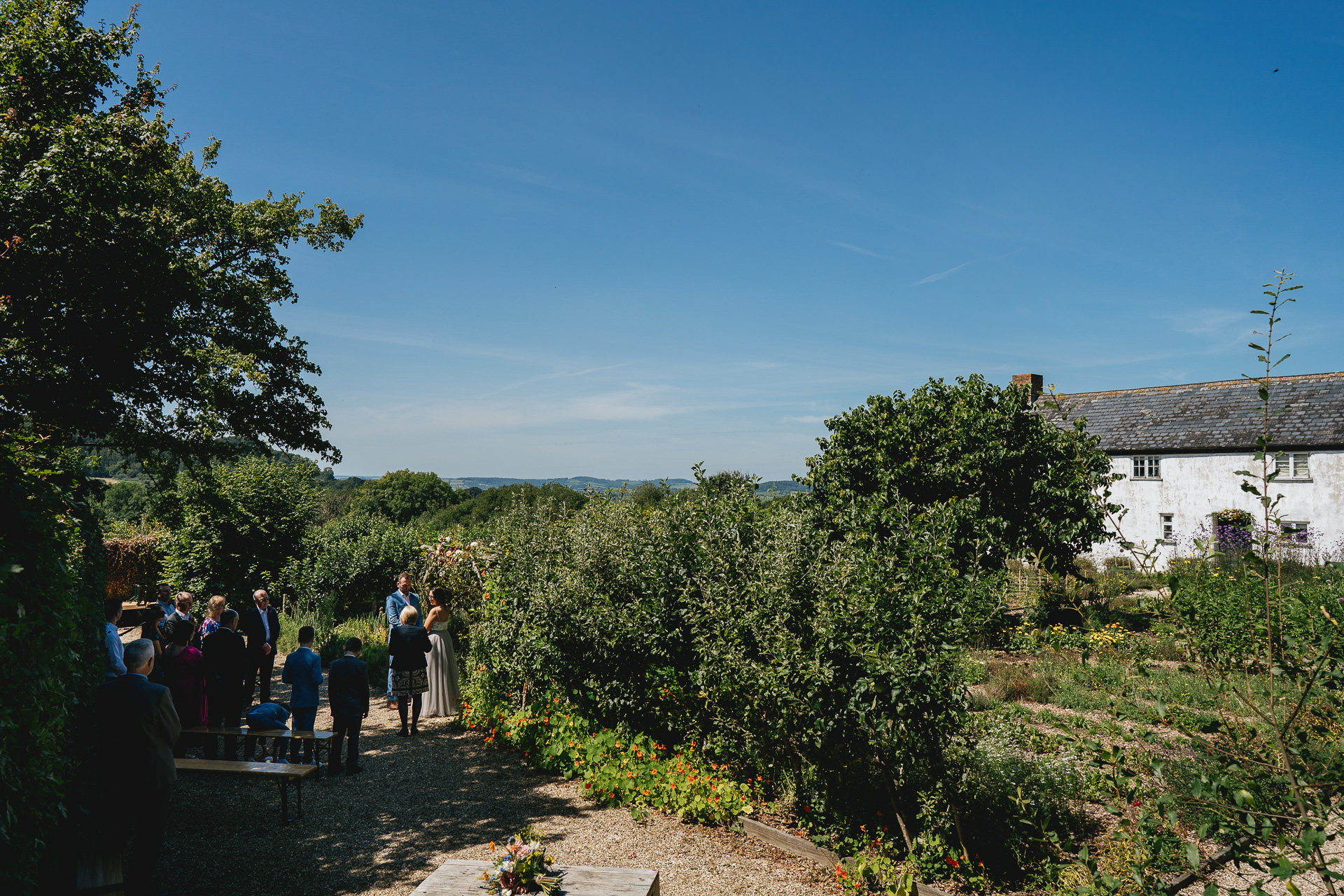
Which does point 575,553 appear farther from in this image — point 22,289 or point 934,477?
point 934,477

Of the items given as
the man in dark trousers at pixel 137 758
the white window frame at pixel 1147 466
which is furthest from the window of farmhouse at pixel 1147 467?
the man in dark trousers at pixel 137 758

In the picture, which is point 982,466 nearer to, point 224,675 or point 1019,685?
point 1019,685

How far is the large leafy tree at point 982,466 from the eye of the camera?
13.5 m

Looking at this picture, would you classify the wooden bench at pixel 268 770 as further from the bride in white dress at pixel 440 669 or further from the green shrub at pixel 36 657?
the bride in white dress at pixel 440 669

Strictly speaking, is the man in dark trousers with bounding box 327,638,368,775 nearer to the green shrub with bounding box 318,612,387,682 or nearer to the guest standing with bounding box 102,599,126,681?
the guest standing with bounding box 102,599,126,681

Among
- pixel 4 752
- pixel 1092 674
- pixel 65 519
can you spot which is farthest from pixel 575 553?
pixel 1092 674

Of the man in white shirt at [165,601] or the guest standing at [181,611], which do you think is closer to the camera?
the guest standing at [181,611]

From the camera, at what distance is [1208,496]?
24.8 m

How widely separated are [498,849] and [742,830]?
106 inches

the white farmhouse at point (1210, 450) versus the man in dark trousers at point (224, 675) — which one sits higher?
the white farmhouse at point (1210, 450)

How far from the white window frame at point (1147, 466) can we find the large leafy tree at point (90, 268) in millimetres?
29537

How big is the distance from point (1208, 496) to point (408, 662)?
27.7m

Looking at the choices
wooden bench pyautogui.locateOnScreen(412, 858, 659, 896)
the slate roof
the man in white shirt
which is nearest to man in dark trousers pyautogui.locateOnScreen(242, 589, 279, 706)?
the man in white shirt

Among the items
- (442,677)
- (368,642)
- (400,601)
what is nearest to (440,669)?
(442,677)
